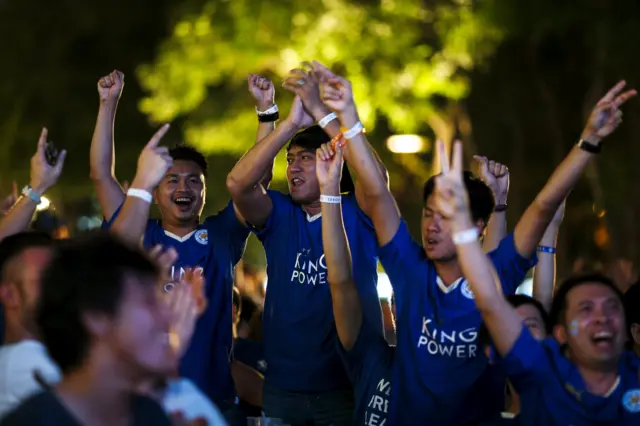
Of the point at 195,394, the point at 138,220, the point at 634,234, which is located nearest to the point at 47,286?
the point at 195,394

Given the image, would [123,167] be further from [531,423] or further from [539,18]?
Result: [531,423]

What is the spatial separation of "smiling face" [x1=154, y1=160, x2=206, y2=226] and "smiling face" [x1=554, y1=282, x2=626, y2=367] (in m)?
2.38

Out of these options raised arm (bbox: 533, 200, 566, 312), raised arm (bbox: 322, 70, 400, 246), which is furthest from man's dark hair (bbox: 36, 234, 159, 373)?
raised arm (bbox: 533, 200, 566, 312)

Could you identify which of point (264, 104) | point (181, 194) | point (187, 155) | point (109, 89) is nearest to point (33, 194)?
point (109, 89)

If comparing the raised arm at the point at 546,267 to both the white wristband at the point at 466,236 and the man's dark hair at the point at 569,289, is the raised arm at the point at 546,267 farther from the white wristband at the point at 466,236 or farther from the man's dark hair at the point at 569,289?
the white wristband at the point at 466,236

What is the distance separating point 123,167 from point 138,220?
3066 cm

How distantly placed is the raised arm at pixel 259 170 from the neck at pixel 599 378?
2004 millimetres

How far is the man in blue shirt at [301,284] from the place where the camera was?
6.24m

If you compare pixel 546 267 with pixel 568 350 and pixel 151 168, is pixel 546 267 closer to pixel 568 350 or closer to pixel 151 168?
pixel 568 350

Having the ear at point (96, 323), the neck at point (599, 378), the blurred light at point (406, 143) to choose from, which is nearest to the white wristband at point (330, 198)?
the neck at point (599, 378)

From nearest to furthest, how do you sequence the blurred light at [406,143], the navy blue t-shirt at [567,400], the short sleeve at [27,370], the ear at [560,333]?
the short sleeve at [27,370] → the navy blue t-shirt at [567,400] → the ear at [560,333] → the blurred light at [406,143]

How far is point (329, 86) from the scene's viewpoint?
17.7ft

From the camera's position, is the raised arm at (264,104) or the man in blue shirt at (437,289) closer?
the man in blue shirt at (437,289)

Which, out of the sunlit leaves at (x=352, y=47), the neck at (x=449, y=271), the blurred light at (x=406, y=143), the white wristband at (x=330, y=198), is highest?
the sunlit leaves at (x=352, y=47)
